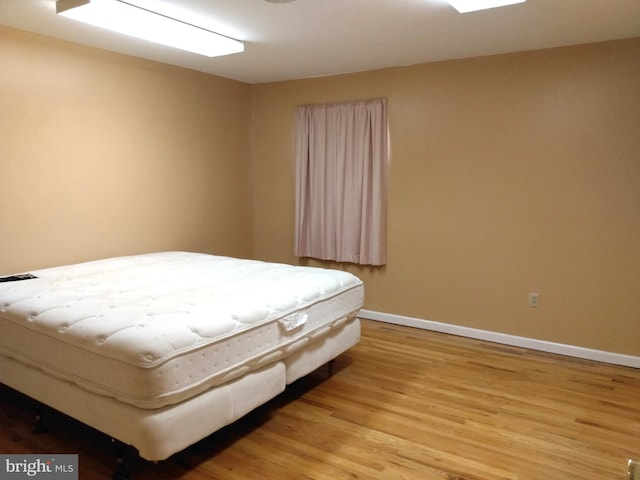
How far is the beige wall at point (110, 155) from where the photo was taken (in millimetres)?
3297

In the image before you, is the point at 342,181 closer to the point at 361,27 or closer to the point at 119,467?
the point at 361,27

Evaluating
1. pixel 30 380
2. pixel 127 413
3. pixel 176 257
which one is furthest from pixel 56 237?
pixel 127 413

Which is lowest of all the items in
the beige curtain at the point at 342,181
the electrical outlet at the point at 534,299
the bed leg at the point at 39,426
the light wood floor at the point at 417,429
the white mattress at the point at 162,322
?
the light wood floor at the point at 417,429

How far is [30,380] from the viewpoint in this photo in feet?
7.77

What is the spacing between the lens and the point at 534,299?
12.6ft

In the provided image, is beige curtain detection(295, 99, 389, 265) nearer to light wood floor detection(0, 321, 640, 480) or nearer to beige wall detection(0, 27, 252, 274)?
beige wall detection(0, 27, 252, 274)

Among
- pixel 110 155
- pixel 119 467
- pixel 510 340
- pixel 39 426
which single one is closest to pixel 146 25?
pixel 110 155

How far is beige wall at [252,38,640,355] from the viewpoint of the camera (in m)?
3.48

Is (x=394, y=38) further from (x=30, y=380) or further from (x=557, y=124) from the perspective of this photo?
(x=30, y=380)

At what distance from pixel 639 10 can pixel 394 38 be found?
1500 millimetres

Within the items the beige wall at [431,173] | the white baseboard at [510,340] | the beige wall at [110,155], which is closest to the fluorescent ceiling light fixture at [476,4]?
Result: the beige wall at [431,173]
